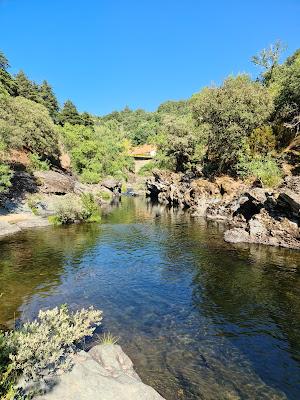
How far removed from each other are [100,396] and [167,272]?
16231mm

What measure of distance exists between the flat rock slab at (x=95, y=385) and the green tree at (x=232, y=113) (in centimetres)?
5180

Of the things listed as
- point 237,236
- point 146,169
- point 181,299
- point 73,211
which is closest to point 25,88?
point 146,169

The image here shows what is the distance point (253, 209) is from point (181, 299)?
22.2m

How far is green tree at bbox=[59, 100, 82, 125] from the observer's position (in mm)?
113062

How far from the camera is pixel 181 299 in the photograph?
2019 centimetres

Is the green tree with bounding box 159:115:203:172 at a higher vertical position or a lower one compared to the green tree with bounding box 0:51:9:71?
lower

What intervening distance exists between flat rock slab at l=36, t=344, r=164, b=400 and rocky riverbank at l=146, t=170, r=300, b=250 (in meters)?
25.1

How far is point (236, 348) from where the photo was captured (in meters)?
14.7

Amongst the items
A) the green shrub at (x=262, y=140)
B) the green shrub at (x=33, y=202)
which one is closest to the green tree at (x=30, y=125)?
the green shrub at (x=33, y=202)

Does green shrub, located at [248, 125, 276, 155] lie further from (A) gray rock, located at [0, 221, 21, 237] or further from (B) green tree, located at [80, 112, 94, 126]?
(B) green tree, located at [80, 112, 94, 126]

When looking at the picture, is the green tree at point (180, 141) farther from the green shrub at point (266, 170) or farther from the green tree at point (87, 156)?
the green shrub at point (266, 170)

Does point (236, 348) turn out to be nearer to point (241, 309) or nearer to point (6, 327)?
point (241, 309)

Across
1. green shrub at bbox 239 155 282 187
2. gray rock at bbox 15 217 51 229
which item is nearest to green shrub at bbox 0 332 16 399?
gray rock at bbox 15 217 51 229

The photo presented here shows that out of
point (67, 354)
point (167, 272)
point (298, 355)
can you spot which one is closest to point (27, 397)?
point (67, 354)
